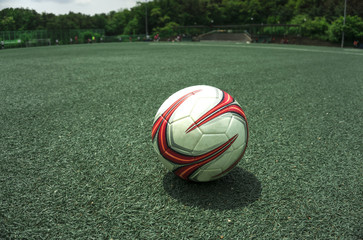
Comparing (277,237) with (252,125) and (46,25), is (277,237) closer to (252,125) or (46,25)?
(252,125)

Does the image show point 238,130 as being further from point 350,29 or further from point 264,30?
point 264,30

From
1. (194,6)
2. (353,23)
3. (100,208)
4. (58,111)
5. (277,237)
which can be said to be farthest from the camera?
(194,6)

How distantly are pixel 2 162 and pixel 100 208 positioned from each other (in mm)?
1664

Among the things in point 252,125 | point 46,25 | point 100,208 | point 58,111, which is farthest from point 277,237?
point 46,25

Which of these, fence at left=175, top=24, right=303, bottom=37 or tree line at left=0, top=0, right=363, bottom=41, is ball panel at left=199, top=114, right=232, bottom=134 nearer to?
fence at left=175, top=24, right=303, bottom=37

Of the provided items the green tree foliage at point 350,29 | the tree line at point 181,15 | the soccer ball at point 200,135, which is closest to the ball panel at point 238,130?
the soccer ball at point 200,135

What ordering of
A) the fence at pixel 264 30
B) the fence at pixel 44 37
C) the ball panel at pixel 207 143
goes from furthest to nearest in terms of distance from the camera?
1. the fence at pixel 264 30
2. the fence at pixel 44 37
3. the ball panel at pixel 207 143

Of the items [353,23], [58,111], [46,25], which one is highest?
[46,25]

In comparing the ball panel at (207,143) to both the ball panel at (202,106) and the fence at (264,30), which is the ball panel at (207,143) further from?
the fence at (264,30)

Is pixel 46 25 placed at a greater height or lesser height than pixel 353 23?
greater

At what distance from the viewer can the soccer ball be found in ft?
7.72

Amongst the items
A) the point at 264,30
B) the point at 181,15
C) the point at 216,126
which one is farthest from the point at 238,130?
the point at 181,15

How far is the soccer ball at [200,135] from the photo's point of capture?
7.72 ft

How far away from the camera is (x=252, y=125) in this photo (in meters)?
4.48
